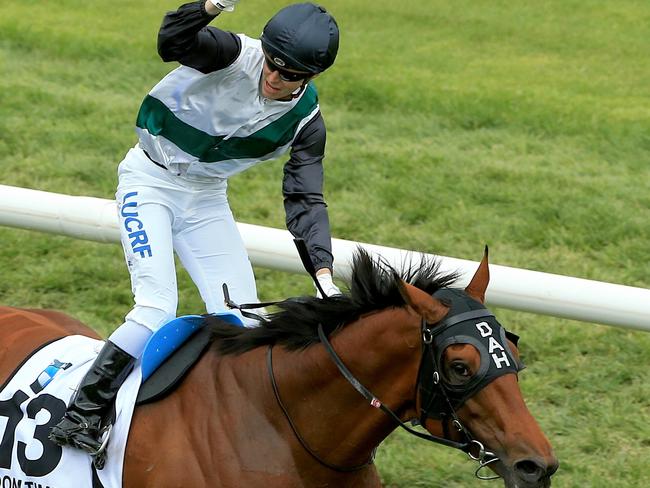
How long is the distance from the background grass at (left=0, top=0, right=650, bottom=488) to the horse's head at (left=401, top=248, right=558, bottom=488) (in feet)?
5.99

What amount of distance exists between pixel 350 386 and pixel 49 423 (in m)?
1.12

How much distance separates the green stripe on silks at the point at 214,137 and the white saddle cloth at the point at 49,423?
814 mm

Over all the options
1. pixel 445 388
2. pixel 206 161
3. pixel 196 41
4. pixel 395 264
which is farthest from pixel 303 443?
pixel 395 264

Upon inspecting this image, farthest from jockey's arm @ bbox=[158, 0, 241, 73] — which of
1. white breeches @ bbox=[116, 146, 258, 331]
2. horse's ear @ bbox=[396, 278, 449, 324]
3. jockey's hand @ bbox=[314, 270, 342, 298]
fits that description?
horse's ear @ bbox=[396, 278, 449, 324]

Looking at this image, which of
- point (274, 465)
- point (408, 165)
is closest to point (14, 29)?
point (408, 165)

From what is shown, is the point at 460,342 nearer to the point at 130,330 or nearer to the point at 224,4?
the point at 130,330

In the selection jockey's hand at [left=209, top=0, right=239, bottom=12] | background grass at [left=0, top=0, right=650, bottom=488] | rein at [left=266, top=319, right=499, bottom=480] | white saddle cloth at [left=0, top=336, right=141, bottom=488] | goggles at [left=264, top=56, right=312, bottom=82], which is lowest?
background grass at [left=0, top=0, right=650, bottom=488]

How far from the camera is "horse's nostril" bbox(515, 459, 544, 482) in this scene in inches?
121

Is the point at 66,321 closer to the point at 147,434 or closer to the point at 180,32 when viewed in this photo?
the point at 147,434

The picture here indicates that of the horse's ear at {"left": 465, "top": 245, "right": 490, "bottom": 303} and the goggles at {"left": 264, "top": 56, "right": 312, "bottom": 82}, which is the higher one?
the goggles at {"left": 264, "top": 56, "right": 312, "bottom": 82}

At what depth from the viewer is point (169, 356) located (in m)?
3.83

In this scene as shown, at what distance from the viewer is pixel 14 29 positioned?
11586 mm

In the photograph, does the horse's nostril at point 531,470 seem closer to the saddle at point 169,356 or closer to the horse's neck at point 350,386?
the horse's neck at point 350,386

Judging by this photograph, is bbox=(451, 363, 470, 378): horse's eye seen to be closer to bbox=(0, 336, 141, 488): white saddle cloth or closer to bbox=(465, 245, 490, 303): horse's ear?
bbox=(465, 245, 490, 303): horse's ear
